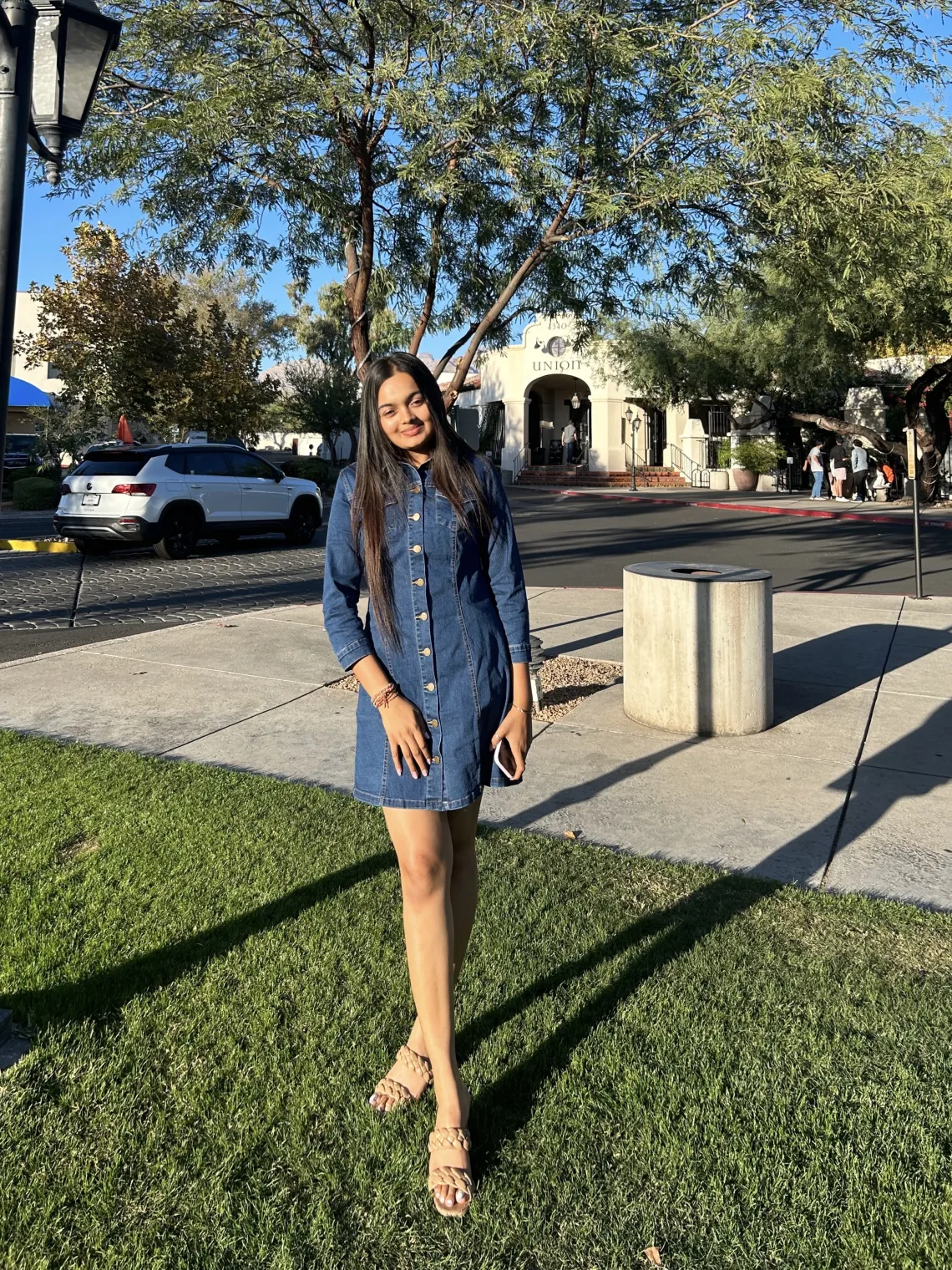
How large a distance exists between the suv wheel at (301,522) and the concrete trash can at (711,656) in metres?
11.6

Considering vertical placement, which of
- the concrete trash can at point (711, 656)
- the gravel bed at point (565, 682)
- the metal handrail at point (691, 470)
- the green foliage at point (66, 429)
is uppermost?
the green foliage at point (66, 429)

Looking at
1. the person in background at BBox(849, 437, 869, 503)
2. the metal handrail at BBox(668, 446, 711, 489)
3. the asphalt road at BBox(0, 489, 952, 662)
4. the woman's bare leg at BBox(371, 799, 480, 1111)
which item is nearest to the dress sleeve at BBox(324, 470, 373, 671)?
the woman's bare leg at BBox(371, 799, 480, 1111)

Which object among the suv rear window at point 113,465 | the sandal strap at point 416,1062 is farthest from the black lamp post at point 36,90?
the suv rear window at point 113,465

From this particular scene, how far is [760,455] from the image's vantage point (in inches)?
1270

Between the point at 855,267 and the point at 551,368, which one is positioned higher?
the point at 551,368

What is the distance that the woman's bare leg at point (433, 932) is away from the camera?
96.7 inches

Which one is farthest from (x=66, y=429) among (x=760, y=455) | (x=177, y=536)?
(x=760, y=455)

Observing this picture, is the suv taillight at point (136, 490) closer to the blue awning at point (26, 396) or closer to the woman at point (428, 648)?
the woman at point (428, 648)

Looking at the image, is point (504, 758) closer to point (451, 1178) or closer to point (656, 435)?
point (451, 1178)

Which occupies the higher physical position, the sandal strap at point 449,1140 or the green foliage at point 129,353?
the green foliage at point 129,353

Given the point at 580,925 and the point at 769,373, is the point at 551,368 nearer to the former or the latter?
the point at 769,373

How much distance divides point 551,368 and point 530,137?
3389cm

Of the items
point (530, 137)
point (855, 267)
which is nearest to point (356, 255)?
point (530, 137)

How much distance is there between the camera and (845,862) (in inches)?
167
